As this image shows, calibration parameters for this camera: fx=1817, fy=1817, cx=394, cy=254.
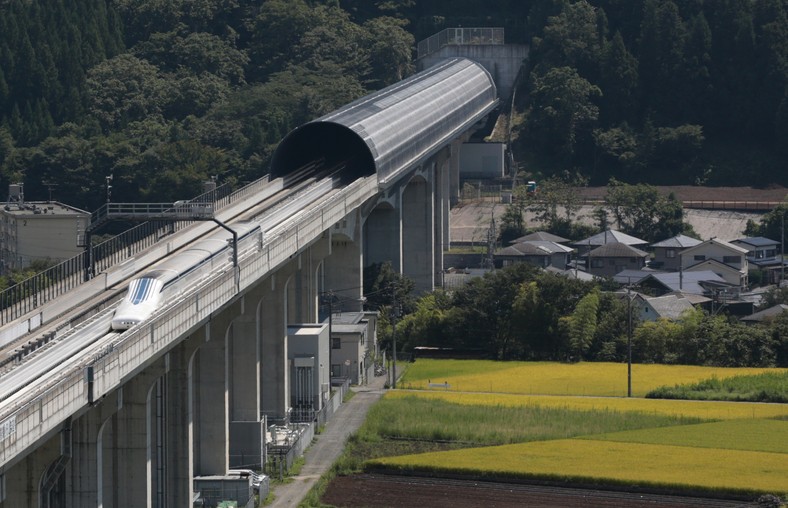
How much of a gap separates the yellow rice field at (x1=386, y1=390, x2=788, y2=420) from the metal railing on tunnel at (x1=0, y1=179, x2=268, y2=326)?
13.9 metres

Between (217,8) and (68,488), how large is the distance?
328 ft

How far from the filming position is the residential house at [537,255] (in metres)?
103

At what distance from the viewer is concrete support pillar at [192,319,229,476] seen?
5616 cm

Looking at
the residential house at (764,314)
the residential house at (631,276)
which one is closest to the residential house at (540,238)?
the residential house at (631,276)

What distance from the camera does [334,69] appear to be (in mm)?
130125

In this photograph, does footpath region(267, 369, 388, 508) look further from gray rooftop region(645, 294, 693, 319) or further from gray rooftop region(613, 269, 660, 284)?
gray rooftop region(613, 269, 660, 284)

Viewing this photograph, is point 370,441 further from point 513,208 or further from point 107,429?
point 513,208

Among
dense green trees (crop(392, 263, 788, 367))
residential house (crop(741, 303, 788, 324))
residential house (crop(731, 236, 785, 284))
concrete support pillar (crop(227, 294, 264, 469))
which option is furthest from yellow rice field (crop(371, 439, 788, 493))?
residential house (crop(731, 236, 785, 284))

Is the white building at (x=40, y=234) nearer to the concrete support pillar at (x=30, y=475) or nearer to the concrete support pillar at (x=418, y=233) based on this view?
the concrete support pillar at (x=418, y=233)

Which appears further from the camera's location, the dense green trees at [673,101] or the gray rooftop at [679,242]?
the dense green trees at [673,101]

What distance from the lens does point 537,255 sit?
10344 cm

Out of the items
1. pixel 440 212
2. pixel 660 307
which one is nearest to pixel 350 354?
pixel 660 307

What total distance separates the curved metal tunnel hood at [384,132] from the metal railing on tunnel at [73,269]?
2040cm

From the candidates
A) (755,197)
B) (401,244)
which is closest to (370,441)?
(401,244)
